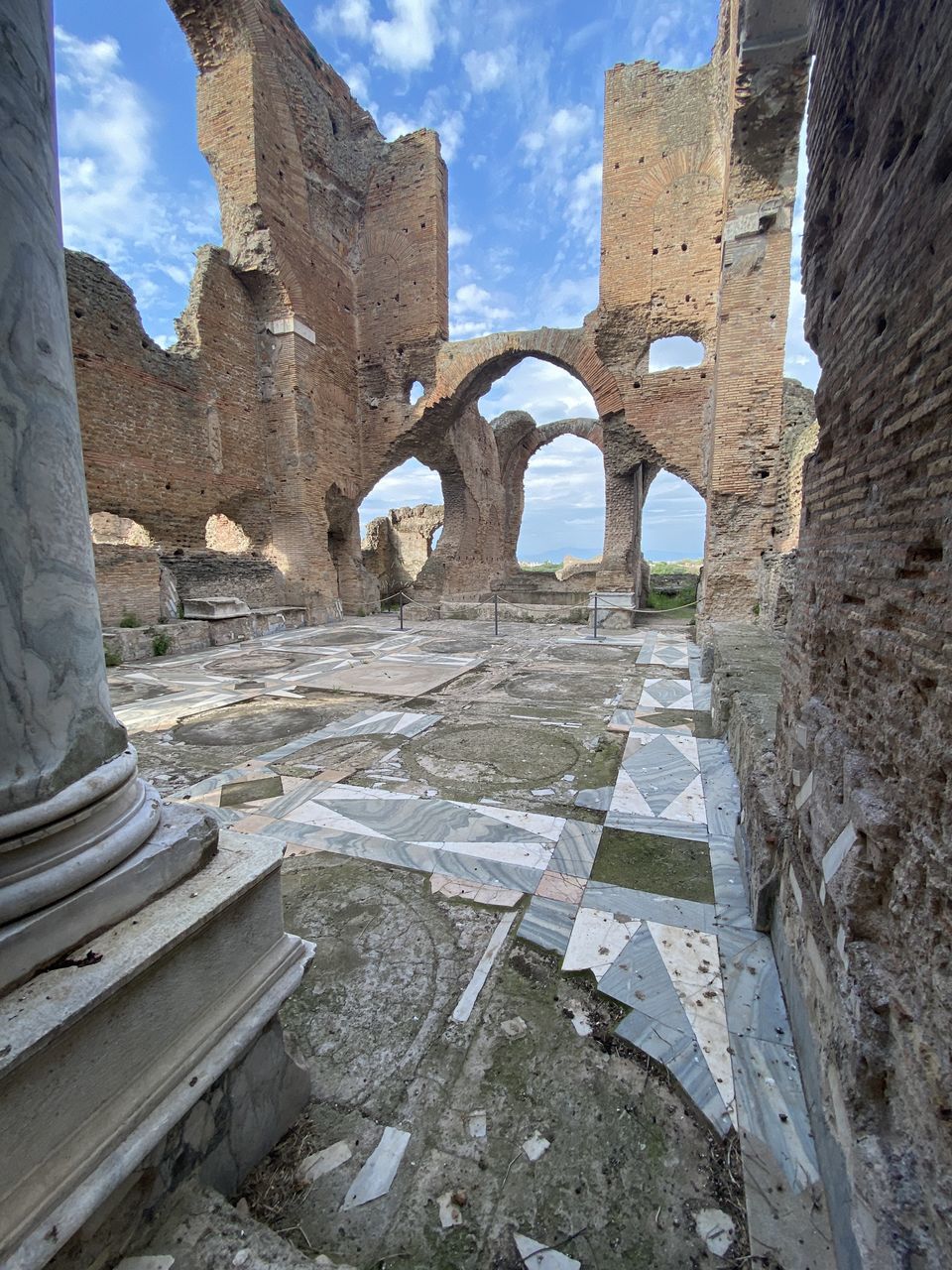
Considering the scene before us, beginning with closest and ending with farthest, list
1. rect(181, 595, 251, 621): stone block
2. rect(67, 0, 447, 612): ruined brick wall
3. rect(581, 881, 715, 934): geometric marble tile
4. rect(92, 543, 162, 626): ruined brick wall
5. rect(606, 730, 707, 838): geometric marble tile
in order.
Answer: rect(581, 881, 715, 934): geometric marble tile
rect(606, 730, 707, 838): geometric marble tile
rect(92, 543, 162, 626): ruined brick wall
rect(181, 595, 251, 621): stone block
rect(67, 0, 447, 612): ruined brick wall

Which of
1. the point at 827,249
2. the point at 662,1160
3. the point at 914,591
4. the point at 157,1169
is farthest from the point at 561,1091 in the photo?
the point at 827,249

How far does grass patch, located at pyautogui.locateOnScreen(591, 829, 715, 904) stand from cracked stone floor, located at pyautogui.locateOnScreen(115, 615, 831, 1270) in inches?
0.5

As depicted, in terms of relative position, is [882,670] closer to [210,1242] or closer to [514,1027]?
[514,1027]

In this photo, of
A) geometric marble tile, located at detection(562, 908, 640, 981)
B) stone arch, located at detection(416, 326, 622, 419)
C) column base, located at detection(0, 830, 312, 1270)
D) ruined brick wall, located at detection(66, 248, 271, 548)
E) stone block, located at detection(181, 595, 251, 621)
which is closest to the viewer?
column base, located at detection(0, 830, 312, 1270)

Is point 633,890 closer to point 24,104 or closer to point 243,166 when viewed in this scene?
point 24,104

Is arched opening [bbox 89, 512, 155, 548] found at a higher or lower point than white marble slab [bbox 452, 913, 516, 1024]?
higher

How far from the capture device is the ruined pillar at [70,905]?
91 centimetres

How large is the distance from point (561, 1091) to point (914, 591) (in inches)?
61.4

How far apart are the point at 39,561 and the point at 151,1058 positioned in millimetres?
998

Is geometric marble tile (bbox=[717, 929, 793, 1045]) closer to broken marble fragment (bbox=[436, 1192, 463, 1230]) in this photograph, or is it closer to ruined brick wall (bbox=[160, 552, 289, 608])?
broken marble fragment (bbox=[436, 1192, 463, 1230])

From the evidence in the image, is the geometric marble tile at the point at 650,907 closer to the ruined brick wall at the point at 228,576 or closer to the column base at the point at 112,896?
the column base at the point at 112,896

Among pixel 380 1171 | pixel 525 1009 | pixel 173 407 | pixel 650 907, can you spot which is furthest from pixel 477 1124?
pixel 173 407

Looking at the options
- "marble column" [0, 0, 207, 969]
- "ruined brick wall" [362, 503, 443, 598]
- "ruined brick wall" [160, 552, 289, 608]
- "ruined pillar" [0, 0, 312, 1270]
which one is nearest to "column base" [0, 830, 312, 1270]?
"ruined pillar" [0, 0, 312, 1270]

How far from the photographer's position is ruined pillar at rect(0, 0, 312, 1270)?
908mm
